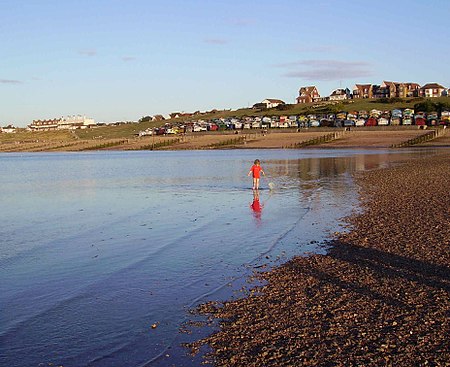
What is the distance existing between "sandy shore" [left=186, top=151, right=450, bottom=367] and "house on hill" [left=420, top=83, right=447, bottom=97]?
15973 centimetres

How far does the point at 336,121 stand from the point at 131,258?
333 ft

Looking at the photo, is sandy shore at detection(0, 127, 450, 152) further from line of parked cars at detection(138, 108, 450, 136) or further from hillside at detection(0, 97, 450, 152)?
line of parked cars at detection(138, 108, 450, 136)

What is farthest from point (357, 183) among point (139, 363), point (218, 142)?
point (218, 142)

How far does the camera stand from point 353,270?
1118 cm

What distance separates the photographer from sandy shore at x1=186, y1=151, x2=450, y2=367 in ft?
23.1

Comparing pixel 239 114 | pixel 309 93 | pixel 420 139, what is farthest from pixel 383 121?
pixel 309 93

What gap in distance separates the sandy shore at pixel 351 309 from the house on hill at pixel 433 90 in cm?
15973

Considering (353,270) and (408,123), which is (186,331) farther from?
(408,123)

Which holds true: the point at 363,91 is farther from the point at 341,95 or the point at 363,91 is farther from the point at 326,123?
the point at 326,123

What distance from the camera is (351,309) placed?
28.4ft

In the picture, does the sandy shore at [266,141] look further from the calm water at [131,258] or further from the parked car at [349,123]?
the calm water at [131,258]

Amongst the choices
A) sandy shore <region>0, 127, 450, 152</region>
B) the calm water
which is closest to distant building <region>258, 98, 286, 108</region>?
sandy shore <region>0, 127, 450, 152</region>

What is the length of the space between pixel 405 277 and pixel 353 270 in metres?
1.15

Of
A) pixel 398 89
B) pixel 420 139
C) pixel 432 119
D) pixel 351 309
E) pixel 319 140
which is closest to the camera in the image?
pixel 351 309
